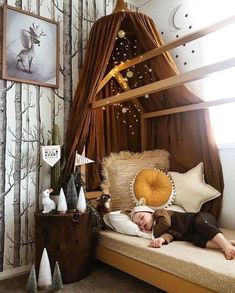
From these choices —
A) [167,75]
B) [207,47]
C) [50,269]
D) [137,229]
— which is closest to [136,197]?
[137,229]

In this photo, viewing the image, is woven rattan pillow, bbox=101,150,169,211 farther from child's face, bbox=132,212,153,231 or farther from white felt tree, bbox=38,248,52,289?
white felt tree, bbox=38,248,52,289

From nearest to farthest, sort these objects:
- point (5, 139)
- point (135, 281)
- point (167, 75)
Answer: point (135, 281), point (5, 139), point (167, 75)

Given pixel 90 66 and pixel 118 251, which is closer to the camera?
pixel 118 251

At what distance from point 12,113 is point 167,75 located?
1333 millimetres

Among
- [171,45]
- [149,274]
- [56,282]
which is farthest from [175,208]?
[171,45]

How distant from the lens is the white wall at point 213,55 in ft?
7.38

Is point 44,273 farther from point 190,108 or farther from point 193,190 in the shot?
point 190,108

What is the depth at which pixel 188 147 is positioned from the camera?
8.18 feet

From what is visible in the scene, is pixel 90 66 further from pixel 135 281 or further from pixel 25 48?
pixel 135 281

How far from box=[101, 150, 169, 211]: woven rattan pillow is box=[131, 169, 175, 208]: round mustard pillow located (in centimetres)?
8

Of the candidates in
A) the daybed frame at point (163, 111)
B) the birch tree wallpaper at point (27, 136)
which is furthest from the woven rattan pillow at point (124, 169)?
the birch tree wallpaper at point (27, 136)

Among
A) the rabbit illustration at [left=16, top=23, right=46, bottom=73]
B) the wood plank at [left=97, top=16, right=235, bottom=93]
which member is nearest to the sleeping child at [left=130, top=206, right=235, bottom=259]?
the wood plank at [left=97, top=16, right=235, bottom=93]

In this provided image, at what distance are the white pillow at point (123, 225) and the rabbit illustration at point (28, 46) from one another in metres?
1.37

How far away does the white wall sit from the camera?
7.38 feet
